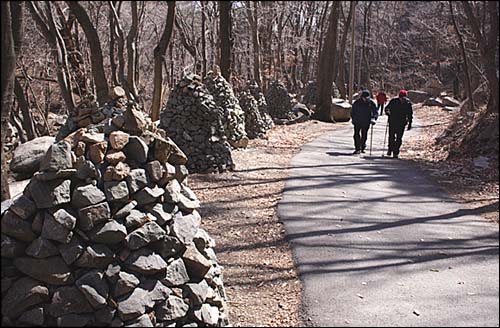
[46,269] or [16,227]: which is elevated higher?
[16,227]

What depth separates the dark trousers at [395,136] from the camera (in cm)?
908

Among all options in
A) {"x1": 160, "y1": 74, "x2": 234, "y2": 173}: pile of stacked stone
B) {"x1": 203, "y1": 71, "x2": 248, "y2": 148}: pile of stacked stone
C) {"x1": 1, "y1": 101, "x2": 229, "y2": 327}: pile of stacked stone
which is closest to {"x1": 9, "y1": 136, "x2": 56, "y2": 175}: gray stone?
{"x1": 1, "y1": 101, "x2": 229, "y2": 327}: pile of stacked stone

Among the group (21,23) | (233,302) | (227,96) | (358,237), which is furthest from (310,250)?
(227,96)

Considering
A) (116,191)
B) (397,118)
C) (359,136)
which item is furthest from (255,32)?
(116,191)

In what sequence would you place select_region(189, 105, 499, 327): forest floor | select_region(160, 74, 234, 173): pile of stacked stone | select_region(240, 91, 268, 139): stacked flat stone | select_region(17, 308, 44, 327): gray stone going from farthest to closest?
select_region(240, 91, 268, 139): stacked flat stone
select_region(160, 74, 234, 173): pile of stacked stone
select_region(189, 105, 499, 327): forest floor
select_region(17, 308, 44, 327): gray stone

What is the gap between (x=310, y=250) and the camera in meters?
4.12

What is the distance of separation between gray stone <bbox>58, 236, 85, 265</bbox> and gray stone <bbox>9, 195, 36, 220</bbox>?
0.23 m

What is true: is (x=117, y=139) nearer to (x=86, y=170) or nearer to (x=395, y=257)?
(x=86, y=170)

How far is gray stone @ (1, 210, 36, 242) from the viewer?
8.44 ft

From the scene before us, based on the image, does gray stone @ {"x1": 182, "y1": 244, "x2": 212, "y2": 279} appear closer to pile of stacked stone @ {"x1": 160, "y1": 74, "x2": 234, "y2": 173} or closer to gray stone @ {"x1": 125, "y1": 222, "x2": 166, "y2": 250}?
gray stone @ {"x1": 125, "y1": 222, "x2": 166, "y2": 250}

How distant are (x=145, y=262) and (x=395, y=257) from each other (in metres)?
1.57

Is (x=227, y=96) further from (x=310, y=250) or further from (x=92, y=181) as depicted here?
(x=92, y=181)

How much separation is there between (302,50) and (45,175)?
30.7m

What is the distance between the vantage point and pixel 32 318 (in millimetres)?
2521
